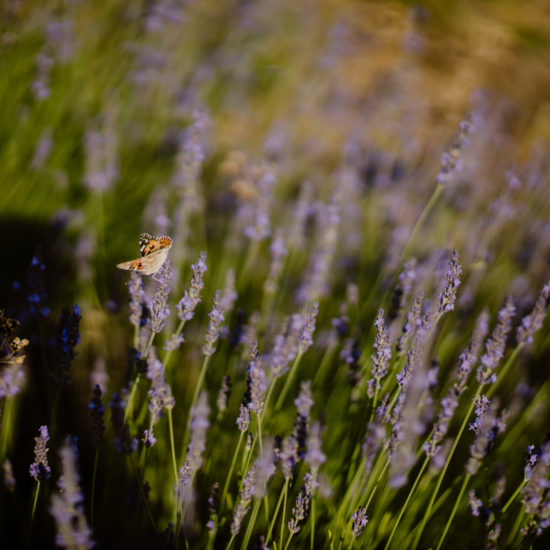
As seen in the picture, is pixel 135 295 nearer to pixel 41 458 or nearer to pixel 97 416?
pixel 97 416

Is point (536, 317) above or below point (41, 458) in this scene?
above

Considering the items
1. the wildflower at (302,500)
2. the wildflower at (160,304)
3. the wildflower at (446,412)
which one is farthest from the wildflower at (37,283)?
the wildflower at (446,412)

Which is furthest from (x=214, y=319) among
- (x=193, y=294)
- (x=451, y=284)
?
(x=451, y=284)

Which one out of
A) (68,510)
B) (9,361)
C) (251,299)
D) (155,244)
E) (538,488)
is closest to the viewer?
(68,510)

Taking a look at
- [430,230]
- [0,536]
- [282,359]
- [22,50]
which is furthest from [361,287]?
[22,50]

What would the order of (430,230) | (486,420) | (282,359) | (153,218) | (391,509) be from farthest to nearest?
(430,230) < (153,218) < (391,509) < (282,359) < (486,420)

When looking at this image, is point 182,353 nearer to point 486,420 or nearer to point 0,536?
point 0,536
